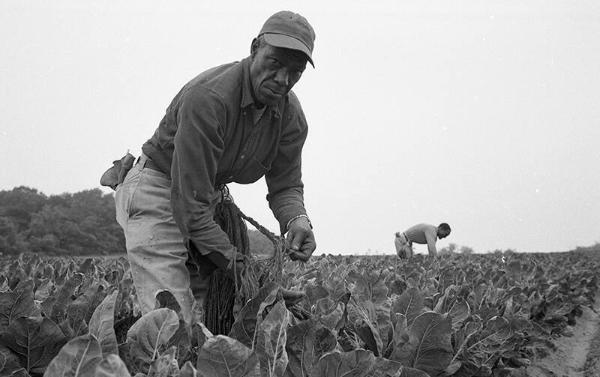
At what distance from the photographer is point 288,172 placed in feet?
10.1

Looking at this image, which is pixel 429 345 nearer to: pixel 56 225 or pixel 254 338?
pixel 254 338

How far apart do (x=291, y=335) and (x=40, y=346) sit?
2.08 feet

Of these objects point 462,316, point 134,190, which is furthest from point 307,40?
point 462,316

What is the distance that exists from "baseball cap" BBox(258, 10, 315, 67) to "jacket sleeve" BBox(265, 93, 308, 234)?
512 mm

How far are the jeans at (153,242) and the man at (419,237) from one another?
10.1 meters

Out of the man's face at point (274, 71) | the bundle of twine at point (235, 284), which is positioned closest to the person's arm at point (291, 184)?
the bundle of twine at point (235, 284)

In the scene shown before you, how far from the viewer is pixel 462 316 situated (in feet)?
7.88

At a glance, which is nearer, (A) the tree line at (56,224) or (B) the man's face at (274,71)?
(B) the man's face at (274,71)

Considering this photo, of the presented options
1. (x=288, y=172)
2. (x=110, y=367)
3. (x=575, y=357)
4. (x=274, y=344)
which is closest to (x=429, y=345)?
(x=274, y=344)

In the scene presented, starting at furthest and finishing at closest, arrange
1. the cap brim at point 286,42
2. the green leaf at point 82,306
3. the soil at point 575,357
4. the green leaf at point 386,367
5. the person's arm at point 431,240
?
1. the person's arm at point 431,240
2. the soil at point 575,357
3. the cap brim at point 286,42
4. the green leaf at point 82,306
5. the green leaf at point 386,367

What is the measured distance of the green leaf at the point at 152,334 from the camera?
1282 millimetres

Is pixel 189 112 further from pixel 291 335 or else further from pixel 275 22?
pixel 291 335

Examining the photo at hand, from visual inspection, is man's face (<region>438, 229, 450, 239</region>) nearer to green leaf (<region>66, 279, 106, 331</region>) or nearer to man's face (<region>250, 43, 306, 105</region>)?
man's face (<region>250, 43, 306, 105</region>)

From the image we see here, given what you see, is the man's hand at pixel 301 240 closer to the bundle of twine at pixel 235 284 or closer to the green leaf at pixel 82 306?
the bundle of twine at pixel 235 284
